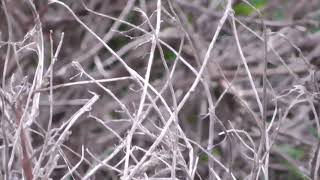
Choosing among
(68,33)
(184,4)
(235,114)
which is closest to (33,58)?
(68,33)

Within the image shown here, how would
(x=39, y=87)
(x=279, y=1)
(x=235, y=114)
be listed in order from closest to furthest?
(x=39, y=87), (x=235, y=114), (x=279, y=1)

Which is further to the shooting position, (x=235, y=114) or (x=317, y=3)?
(x=317, y=3)

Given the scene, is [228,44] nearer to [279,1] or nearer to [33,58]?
[279,1]

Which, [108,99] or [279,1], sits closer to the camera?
[108,99]

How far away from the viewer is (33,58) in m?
2.27

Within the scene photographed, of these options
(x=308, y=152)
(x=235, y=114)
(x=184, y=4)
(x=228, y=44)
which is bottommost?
(x=308, y=152)

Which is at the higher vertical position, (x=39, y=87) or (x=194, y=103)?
(x=39, y=87)

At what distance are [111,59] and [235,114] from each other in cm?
43

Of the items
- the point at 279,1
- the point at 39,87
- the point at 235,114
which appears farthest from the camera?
the point at 279,1

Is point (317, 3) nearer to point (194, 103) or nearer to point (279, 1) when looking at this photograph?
point (279, 1)

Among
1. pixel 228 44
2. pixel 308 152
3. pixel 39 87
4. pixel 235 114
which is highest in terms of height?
pixel 39 87

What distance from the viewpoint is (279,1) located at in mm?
Result: 2553

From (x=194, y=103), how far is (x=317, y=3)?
0.65 m

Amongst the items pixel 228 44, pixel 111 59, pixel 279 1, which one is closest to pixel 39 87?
pixel 111 59
